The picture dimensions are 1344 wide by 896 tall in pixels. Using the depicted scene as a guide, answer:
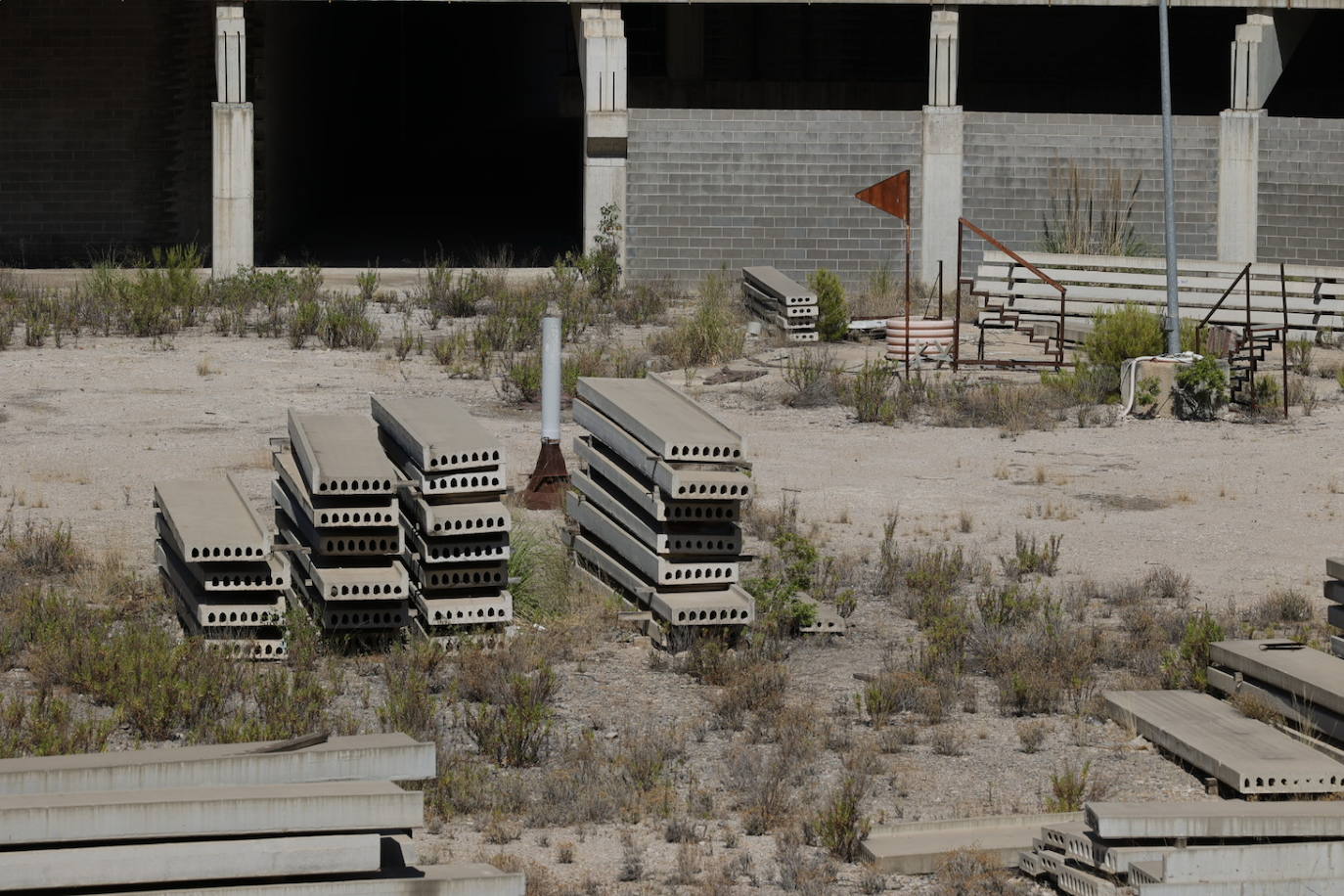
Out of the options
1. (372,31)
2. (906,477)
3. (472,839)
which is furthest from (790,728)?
(372,31)

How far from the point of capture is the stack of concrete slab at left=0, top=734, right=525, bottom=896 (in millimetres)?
5527

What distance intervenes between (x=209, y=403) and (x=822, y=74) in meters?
16.8

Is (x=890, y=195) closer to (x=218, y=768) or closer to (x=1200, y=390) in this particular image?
(x=1200, y=390)

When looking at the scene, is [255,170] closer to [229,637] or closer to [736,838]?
[229,637]

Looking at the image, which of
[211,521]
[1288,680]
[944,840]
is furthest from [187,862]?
[1288,680]

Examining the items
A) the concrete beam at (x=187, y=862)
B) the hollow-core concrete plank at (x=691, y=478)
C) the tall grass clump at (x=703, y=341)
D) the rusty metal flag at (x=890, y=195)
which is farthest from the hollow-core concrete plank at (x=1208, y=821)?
the tall grass clump at (x=703, y=341)

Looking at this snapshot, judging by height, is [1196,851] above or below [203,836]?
below

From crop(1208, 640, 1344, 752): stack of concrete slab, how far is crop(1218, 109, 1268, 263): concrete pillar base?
1620 cm

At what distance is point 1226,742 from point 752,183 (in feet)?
56.2

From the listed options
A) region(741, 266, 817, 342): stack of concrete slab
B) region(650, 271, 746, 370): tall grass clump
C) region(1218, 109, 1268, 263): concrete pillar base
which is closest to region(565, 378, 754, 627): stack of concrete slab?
region(650, 271, 746, 370): tall grass clump

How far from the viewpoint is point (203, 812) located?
18.5 feet

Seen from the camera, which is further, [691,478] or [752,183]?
[752,183]

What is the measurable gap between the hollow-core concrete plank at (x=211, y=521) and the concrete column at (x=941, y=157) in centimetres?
1541

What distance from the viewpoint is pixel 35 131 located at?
85.6ft
